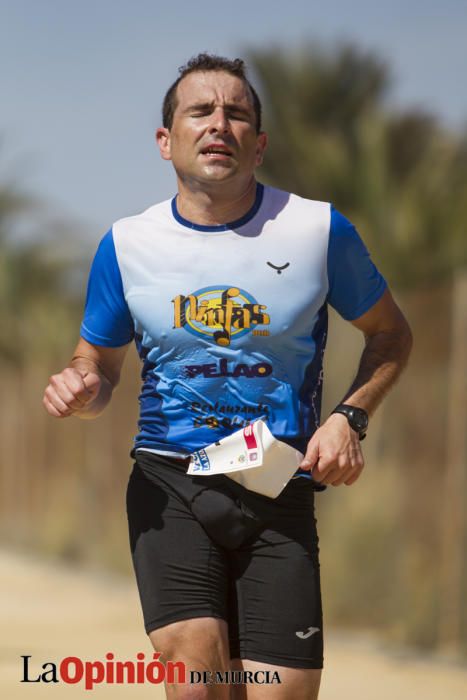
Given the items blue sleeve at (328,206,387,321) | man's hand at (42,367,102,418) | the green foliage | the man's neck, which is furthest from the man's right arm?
the green foliage

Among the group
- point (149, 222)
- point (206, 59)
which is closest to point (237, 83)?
point (206, 59)

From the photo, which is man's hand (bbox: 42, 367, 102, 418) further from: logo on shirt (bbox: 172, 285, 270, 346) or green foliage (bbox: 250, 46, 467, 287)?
green foliage (bbox: 250, 46, 467, 287)

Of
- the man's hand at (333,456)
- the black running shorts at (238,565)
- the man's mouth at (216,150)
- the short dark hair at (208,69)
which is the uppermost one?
the short dark hair at (208,69)

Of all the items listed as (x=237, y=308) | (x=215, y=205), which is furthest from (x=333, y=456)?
(x=215, y=205)

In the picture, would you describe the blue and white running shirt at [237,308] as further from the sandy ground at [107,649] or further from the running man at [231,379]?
the sandy ground at [107,649]

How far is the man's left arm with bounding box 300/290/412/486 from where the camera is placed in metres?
4.17

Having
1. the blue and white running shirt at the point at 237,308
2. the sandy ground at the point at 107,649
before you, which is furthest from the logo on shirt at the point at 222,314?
the sandy ground at the point at 107,649

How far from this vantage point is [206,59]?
4586 mm

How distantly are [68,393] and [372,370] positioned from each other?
1.00 metres

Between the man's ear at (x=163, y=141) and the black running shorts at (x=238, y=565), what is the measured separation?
3.44 feet

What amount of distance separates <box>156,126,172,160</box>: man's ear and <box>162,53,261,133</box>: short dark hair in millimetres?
21

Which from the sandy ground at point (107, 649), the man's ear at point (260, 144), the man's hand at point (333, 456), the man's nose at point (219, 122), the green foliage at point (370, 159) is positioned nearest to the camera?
the man's hand at point (333, 456)

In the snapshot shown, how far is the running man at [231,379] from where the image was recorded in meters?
4.26

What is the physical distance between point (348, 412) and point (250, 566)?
57 cm
